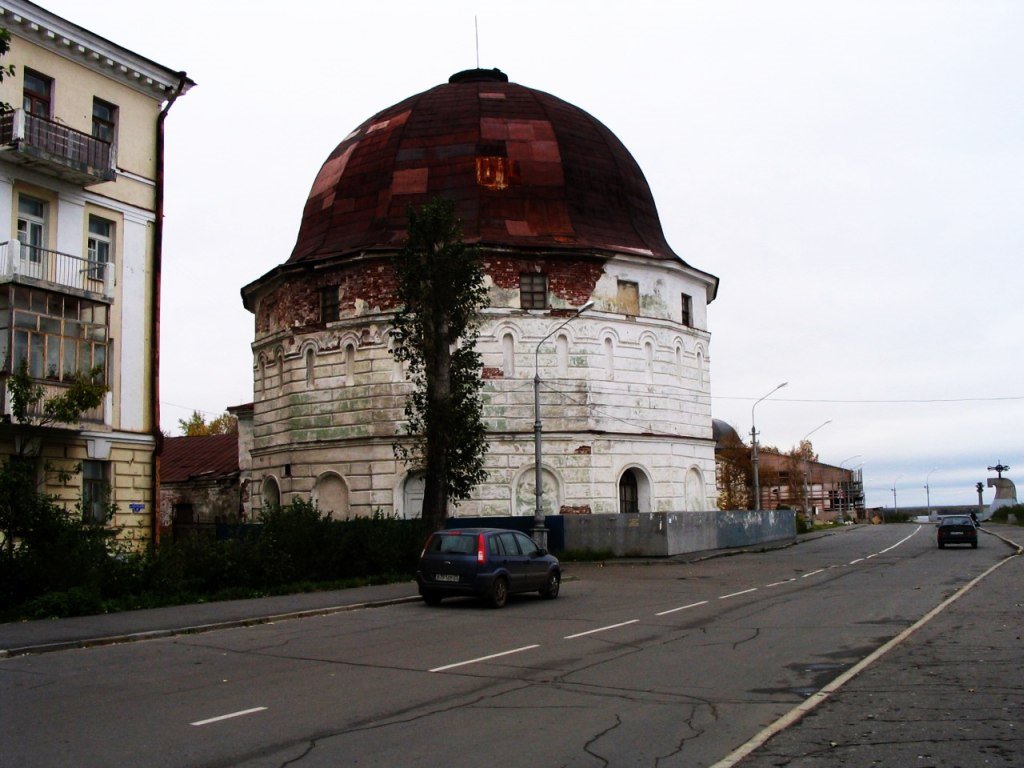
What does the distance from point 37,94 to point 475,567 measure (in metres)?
15.7

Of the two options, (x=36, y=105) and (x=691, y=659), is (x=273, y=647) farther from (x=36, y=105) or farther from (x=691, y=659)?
(x=36, y=105)

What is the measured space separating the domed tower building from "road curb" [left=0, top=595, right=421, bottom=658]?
1787 centimetres

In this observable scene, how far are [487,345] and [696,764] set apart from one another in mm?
30776

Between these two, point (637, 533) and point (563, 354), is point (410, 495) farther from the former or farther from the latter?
point (637, 533)

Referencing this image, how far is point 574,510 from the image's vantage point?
1469 inches

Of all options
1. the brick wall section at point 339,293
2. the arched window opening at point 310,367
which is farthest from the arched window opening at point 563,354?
the arched window opening at point 310,367

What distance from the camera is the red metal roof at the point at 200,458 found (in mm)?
49906

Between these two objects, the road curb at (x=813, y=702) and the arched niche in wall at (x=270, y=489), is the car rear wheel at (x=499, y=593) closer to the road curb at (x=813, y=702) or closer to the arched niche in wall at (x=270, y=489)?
the road curb at (x=813, y=702)

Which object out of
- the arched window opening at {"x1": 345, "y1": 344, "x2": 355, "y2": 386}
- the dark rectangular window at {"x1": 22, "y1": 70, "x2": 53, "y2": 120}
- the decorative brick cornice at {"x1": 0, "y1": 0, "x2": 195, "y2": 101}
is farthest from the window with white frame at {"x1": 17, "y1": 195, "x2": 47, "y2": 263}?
the arched window opening at {"x1": 345, "y1": 344, "x2": 355, "y2": 386}

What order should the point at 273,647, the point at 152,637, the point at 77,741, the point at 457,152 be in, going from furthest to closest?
the point at 457,152, the point at 152,637, the point at 273,647, the point at 77,741

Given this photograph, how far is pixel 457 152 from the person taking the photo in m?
40.2

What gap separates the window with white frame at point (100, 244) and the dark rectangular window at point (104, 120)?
2.07 meters

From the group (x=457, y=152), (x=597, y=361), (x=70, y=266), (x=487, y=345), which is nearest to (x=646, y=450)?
(x=597, y=361)

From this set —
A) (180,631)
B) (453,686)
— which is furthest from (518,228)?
(453,686)
